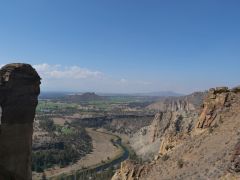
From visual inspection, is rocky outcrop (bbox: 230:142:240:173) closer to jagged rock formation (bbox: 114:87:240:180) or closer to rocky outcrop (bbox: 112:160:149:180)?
jagged rock formation (bbox: 114:87:240:180)

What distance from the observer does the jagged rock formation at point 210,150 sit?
2969cm

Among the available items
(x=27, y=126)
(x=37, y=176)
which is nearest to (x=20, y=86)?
(x=27, y=126)

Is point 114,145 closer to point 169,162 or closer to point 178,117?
point 178,117

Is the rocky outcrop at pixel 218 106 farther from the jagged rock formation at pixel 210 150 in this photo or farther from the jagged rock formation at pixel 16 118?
the jagged rock formation at pixel 16 118

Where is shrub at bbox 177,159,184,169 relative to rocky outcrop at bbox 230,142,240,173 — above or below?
below

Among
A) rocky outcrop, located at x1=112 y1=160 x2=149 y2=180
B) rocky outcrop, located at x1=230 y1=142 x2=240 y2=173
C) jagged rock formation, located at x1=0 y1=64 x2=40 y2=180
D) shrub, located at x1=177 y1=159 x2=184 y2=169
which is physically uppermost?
jagged rock formation, located at x1=0 y1=64 x2=40 y2=180

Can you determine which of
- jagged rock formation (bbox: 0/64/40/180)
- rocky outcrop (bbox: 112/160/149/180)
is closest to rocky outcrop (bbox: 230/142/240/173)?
jagged rock formation (bbox: 0/64/40/180)

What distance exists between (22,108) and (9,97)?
101cm

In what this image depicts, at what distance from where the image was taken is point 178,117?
133750mm

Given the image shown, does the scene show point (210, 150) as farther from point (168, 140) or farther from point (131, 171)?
point (168, 140)

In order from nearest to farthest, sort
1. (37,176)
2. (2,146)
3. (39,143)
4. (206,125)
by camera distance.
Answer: (2,146) < (206,125) < (37,176) < (39,143)

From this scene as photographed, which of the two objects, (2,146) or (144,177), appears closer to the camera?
(2,146)

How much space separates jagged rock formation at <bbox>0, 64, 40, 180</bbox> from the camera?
18844 millimetres

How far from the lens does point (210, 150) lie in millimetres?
35562
